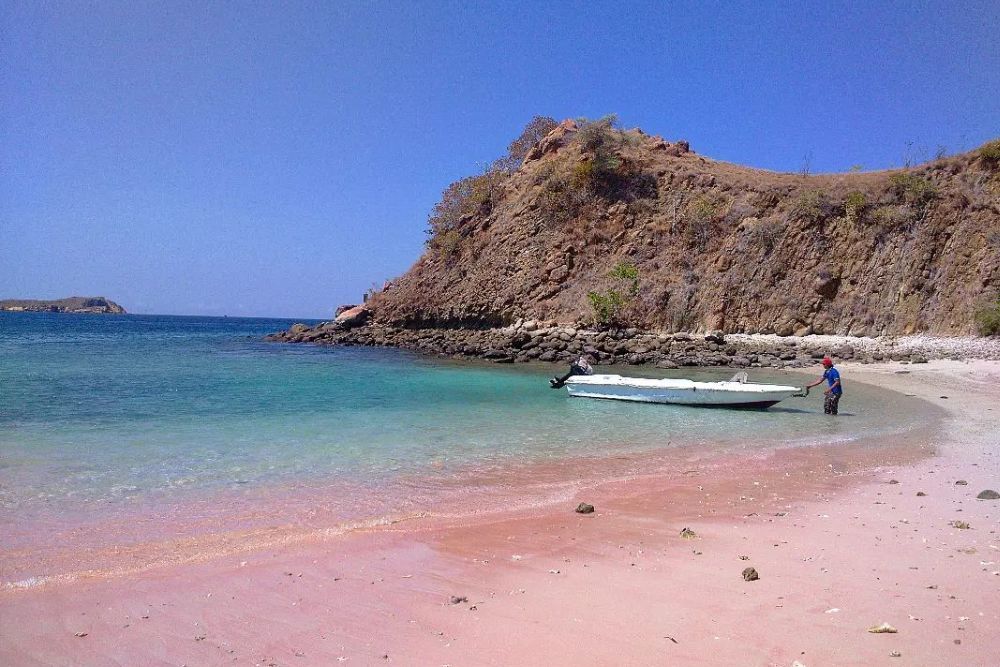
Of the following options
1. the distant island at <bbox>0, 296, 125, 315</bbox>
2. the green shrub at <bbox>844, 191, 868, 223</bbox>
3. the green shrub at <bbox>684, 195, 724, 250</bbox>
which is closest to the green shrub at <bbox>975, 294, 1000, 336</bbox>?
the green shrub at <bbox>844, 191, 868, 223</bbox>

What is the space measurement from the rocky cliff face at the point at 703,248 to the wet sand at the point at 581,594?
29.5 metres

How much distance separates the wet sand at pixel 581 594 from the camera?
3.90m

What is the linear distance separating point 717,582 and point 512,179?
45.8 meters

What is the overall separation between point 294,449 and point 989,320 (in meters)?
31.0

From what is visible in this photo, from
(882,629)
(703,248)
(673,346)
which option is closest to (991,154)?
(703,248)

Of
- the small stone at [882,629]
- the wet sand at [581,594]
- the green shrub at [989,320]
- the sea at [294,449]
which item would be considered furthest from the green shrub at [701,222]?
the small stone at [882,629]

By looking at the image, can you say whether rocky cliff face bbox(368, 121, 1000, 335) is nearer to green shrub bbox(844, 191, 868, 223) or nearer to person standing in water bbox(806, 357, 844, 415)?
green shrub bbox(844, 191, 868, 223)

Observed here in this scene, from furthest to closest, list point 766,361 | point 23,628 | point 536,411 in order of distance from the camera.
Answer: point 766,361 < point 536,411 < point 23,628

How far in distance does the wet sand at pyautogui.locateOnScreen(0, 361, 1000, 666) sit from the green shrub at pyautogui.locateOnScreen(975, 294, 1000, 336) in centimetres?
2577

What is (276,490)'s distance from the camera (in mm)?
8281

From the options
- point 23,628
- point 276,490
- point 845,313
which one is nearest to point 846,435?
point 276,490

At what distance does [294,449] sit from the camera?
10875 mm

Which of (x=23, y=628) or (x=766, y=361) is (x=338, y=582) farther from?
(x=766, y=361)

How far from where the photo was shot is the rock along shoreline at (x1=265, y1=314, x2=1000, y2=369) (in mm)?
27141
